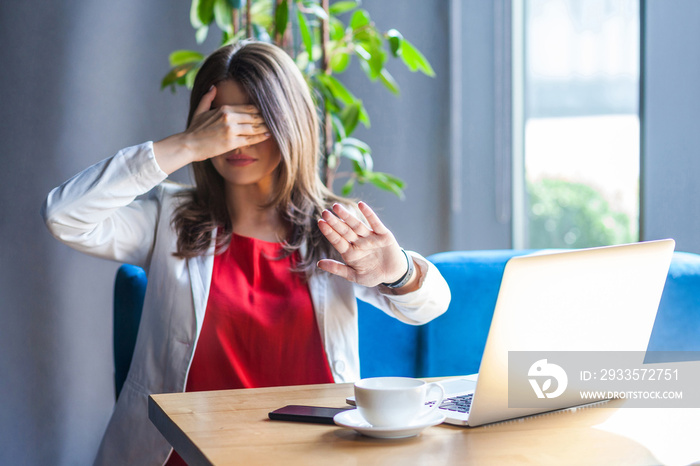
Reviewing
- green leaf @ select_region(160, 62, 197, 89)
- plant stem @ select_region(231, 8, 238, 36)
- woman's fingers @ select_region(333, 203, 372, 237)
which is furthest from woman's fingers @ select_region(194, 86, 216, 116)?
plant stem @ select_region(231, 8, 238, 36)

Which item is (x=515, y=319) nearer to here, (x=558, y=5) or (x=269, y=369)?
(x=269, y=369)

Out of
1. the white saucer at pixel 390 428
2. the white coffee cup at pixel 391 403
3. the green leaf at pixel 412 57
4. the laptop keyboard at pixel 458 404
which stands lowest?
the laptop keyboard at pixel 458 404

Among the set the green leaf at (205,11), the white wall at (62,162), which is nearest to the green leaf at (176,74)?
the green leaf at (205,11)

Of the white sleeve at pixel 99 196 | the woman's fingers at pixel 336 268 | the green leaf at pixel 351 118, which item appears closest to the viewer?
the woman's fingers at pixel 336 268

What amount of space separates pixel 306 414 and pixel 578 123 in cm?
237

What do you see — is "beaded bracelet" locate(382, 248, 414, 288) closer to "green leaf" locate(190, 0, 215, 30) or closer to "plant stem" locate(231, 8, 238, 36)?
"green leaf" locate(190, 0, 215, 30)

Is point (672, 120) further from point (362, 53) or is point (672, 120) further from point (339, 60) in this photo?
point (339, 60)

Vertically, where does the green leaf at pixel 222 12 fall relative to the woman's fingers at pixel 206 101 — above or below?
above

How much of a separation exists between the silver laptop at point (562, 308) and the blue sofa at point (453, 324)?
0.85 m

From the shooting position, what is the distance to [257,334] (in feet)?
4.57

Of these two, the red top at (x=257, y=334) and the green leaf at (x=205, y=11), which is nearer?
the red top at (x=257, y=334)

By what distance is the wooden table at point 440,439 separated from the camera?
0.70 m

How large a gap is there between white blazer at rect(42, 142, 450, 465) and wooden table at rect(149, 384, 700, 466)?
1.40ft

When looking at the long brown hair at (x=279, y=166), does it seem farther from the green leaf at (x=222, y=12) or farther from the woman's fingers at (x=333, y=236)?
the green leaf at (x=222, y=12)
